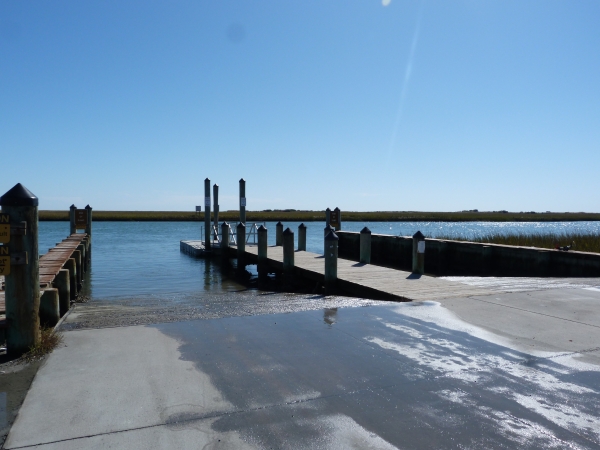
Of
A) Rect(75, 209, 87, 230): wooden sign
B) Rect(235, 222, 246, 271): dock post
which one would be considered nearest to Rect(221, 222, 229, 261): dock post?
Rect(235, 222, 246, 271): dock post

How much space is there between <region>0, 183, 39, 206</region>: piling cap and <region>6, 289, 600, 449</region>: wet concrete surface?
1.55 meters

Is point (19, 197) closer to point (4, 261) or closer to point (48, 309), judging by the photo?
point (4, 261)

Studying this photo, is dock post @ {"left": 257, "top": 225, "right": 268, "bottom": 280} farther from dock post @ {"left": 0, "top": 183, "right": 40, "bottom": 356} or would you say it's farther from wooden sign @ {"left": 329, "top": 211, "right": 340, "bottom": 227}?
dock post @ {"left": 0, "top": 183, "right": 40, "bottom": 356}

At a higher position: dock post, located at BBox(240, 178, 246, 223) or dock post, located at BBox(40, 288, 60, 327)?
dock post, located at BBox(240, 178, 246, 223)

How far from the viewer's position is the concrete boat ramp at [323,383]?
350cm

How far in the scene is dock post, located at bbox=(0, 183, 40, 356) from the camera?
5215 mm

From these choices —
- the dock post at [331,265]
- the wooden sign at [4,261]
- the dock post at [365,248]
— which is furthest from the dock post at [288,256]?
the wooden sign at [4,261]

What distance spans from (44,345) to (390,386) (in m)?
3.48

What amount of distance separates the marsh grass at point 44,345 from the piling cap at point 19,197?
1412 millimetres

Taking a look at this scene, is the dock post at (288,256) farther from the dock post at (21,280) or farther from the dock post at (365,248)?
the dock post at (21,280)

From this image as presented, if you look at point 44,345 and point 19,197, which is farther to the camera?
point 44,345

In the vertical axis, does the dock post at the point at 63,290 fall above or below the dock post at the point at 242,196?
below

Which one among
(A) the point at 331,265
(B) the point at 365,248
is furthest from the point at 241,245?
(A) the point at 331,265

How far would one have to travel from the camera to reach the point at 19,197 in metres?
5.28
